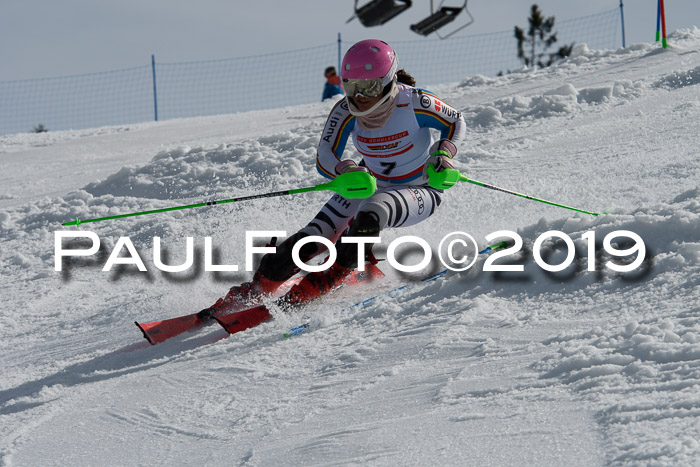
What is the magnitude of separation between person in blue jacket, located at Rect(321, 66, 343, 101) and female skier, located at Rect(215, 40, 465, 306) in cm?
850

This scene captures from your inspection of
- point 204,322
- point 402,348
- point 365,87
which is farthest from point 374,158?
point 402,348

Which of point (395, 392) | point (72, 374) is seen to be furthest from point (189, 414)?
point (72, 374)

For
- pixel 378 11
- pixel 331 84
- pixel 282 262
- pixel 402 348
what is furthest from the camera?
pixel 331 84

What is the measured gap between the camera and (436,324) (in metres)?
3.49

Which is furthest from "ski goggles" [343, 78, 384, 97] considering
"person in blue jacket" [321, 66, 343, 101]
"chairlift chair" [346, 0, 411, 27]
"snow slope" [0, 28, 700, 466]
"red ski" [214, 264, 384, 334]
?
"person in blue jacket" [321, 66, 343, 101]

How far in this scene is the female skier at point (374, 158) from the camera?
429 centimetres

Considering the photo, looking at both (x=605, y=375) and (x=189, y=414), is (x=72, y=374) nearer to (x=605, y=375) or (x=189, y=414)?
(x=189, y=414)

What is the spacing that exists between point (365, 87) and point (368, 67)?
118 mm

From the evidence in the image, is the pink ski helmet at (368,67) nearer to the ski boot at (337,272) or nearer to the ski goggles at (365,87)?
the ski goggles at (365,87)

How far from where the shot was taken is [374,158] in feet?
15.6

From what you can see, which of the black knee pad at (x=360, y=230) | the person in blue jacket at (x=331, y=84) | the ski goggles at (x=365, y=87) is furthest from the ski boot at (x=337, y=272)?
the person in blue jacket at (x=331, y=84)

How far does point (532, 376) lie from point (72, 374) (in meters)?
2.36

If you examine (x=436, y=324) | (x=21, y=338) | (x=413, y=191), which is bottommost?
(x=21, y=338)

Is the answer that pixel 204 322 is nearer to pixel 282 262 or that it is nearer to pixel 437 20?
pixel 282 262
